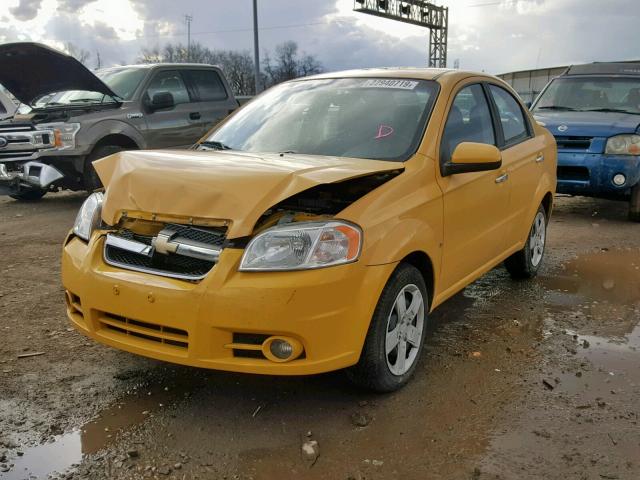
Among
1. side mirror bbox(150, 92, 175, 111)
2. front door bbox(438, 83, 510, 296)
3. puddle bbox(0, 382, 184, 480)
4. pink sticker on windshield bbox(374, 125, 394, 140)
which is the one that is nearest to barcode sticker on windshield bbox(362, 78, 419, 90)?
front door bbox(438, 83, 510, 296)

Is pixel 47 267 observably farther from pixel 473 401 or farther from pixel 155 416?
pixel 473 401

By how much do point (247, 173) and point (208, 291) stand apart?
0.62 meters

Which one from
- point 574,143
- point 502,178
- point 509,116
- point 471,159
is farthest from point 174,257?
point 574,143

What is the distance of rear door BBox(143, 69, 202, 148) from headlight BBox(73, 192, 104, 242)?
18.3 ft

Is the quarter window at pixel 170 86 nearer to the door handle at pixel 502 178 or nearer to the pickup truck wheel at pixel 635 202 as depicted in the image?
the door handle at pixel 502 178

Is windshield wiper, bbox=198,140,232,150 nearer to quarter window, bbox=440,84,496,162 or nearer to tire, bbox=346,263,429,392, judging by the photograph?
quarter window, bbox=440,84,496,162

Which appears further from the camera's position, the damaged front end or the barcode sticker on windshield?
the damaged front end

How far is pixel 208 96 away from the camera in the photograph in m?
9.80

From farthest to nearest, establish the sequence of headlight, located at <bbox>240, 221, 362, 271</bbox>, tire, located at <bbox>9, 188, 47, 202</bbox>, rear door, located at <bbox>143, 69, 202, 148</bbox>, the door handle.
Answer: tire, located at <bbox>9, 188, 47, 202</bbox> < rear door, located at <bbox>143, 69, 202, 148</bbox> < the door handle < headlight, located at <bbox>240, 221, 362, 271</bbox>

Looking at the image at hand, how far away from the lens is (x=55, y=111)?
330 inches

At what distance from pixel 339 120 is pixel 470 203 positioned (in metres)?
0.95

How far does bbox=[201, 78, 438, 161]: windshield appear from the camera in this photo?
370 centimetres

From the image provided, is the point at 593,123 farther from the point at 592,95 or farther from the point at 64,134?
the point at 64,134

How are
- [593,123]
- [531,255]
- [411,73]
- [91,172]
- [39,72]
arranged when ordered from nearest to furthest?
[411,73]
[531,255]
[39,72]
[593,123]
[91,172]
